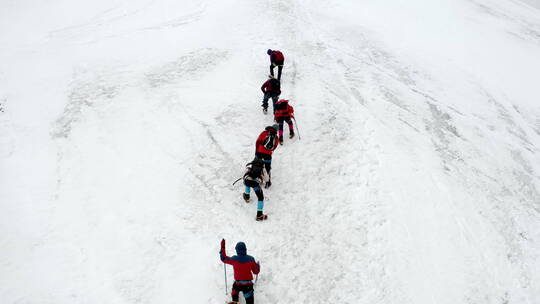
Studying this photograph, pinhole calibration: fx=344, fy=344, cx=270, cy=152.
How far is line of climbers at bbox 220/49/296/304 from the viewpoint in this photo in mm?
7352

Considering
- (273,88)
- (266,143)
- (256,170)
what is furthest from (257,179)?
(273,88)

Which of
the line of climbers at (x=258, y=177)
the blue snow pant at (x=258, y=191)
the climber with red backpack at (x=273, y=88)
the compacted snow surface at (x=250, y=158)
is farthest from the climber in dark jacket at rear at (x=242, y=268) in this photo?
the climber with red backpack at (x=273, y=88)

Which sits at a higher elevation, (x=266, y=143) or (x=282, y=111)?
(x=282, y=111)

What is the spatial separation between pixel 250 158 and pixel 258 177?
240cm

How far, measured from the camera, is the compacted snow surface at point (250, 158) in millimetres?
8555

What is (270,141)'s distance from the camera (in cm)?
981

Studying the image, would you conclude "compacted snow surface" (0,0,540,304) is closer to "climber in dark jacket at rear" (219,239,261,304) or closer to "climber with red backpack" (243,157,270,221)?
"climber with red backpack" (243,157,270,221)

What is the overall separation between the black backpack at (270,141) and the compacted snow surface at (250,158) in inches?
60.7

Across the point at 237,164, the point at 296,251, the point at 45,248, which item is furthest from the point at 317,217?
the point at 45,248

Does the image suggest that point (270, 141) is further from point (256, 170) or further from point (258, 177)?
point (258, 177)

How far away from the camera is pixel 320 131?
41.8 feet

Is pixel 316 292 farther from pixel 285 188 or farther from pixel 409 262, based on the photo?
pixel 285 188

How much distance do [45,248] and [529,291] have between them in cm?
1236

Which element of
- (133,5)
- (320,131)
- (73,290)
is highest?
(133,5)
